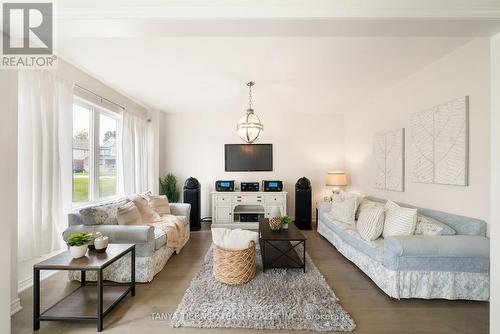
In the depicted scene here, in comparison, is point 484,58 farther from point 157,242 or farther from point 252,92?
point 157,242

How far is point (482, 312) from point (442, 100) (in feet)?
7.24

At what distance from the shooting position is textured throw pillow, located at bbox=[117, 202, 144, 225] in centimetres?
264

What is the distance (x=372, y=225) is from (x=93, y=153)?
4197 millimetres

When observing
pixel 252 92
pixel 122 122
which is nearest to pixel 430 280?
pixel 252 92

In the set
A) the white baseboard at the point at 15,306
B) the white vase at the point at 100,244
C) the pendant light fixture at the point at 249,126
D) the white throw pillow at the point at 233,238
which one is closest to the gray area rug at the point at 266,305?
the white throw pillow at the point at 233,238

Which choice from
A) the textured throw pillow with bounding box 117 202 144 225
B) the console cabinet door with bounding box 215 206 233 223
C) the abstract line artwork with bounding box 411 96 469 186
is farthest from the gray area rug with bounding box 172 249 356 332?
the console cabinet door with bounding box 215 206 233 223

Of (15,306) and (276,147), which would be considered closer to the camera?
(15,306)

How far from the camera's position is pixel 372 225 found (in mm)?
2691

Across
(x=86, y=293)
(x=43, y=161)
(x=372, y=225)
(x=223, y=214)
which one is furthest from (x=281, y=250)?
(x=43, y=161)

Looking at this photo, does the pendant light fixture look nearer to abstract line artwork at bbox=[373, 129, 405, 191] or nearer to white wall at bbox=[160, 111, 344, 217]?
white wall at bbox=[160, 111, 344, 217]

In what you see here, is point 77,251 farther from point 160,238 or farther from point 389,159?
point 389,159

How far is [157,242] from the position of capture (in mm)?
2609

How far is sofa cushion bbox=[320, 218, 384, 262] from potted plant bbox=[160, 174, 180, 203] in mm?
3328

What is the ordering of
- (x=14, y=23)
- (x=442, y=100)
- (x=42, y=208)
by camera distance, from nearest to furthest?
(x=14, y=23)
(x=42, y=208)
(x=442, y=100)
